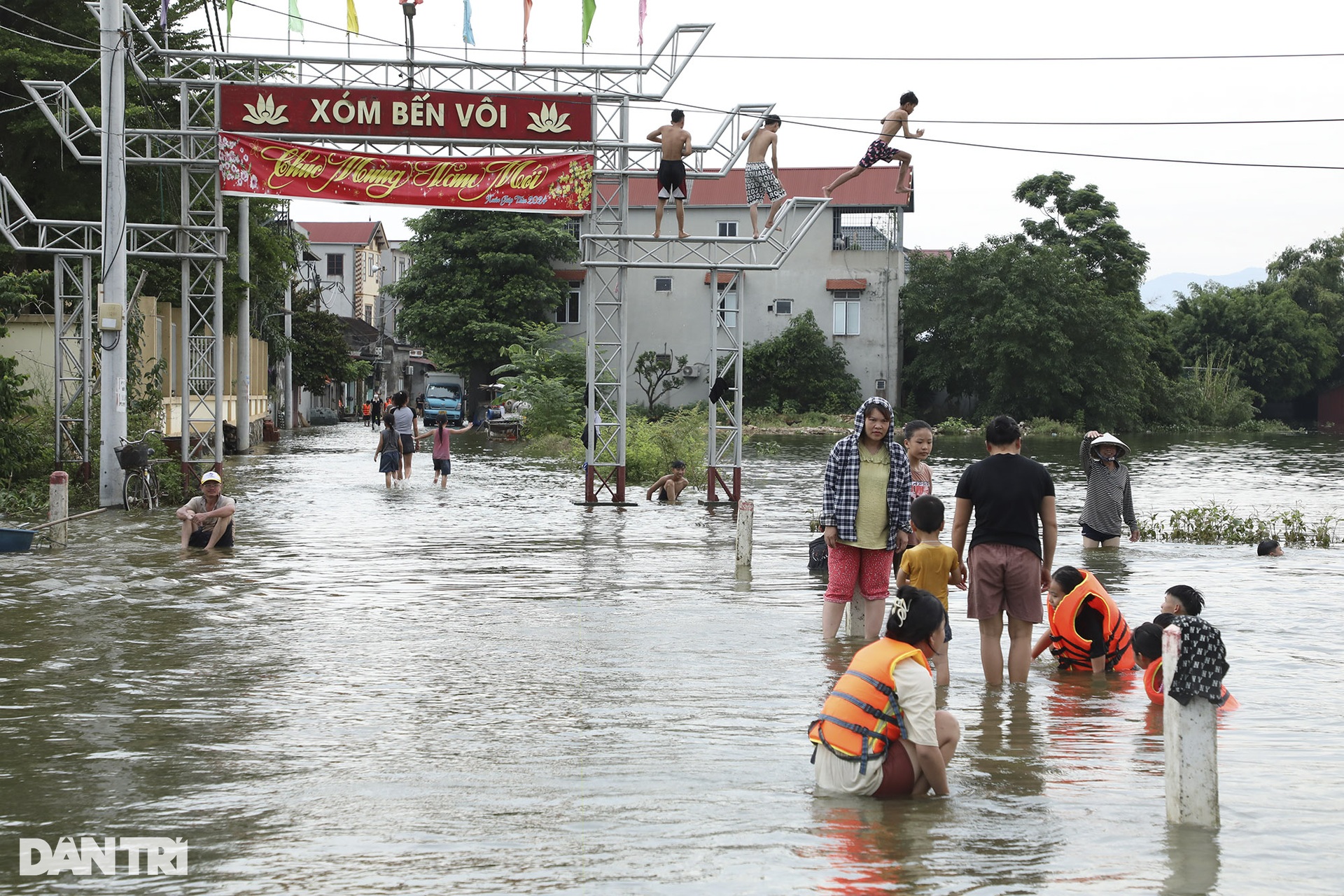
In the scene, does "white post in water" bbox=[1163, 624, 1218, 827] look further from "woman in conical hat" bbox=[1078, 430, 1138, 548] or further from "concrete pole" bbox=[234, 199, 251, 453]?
"concrete pole" bbox=[234, 199, 251, 453]

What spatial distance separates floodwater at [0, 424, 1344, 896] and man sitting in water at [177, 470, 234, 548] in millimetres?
280

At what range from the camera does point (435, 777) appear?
677 centimetres

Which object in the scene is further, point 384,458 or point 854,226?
point 854,226

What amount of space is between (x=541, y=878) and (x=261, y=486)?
21998 mm

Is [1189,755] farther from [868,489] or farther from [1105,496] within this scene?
[1105,496]

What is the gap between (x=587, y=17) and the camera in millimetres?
20672

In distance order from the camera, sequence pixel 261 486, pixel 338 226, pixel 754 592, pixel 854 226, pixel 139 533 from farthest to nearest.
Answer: pixel 338 226
pixel 854 226
pixel 261 486
pixel 139 533
pixel 754 592

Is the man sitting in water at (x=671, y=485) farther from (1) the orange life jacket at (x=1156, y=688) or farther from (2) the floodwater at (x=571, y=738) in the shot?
(1) the orange life jacket at (x=1156, y=688)

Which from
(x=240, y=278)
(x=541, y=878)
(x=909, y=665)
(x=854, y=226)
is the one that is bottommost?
(x=541, y=878)

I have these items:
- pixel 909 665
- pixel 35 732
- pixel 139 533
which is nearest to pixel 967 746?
pixel 909 665

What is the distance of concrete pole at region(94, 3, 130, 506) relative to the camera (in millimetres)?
20219

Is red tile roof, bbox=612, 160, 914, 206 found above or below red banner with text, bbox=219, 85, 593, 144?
above

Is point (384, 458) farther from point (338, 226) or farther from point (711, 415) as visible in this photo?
point (338, 226)

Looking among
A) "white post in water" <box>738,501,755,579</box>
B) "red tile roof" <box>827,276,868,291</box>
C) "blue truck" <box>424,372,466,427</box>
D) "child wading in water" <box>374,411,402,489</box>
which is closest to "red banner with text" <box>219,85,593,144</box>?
"child wading in water" <box>374,411,402,489</box>
